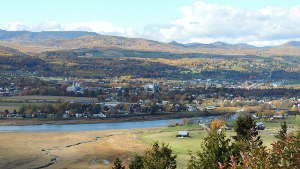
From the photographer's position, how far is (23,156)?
60.4 m

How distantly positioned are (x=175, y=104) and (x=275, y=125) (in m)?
50.5

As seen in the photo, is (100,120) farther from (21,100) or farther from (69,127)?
(21,100)

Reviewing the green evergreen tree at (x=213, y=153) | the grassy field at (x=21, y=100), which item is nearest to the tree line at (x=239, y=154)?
the green evergreen tree at (x=213, y=153)

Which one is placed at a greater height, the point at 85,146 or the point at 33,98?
the point at 33,98

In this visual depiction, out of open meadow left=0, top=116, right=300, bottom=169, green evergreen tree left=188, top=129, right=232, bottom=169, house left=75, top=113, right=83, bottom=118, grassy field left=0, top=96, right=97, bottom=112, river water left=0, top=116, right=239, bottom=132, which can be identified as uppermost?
A: green evergreen tree left=188, top=129, right=232, bottom=169

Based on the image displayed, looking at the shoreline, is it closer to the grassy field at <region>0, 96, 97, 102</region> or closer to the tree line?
the grassy field at <region>0, 96, 97, 102</region>

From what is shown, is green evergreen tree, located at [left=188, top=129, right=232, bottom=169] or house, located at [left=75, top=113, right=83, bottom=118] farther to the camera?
house, located at [left=75, top=113, right=83, bottom=118]

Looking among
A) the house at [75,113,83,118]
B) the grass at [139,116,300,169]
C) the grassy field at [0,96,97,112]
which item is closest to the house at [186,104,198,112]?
the grassy field at [0,96,97,112]

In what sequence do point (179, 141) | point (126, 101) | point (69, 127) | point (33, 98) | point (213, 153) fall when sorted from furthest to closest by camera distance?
1. point (126, 101)
2. point (33, 98)
3. point (69, 127)
4. point (179, 141)
5. point (213, 153)

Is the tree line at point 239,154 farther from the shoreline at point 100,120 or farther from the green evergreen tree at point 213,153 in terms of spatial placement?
the shoreline at point 100,120

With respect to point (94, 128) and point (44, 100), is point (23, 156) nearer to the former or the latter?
point (94, 128)

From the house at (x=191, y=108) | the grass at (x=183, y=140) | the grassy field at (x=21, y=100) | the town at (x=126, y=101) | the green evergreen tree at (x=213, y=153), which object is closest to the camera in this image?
the green evergreen tree at (x=213, y=153)

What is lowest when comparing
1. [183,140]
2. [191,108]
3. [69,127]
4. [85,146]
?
[69,127]

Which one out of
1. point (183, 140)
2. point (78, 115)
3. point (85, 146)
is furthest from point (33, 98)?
point (183, 140)
